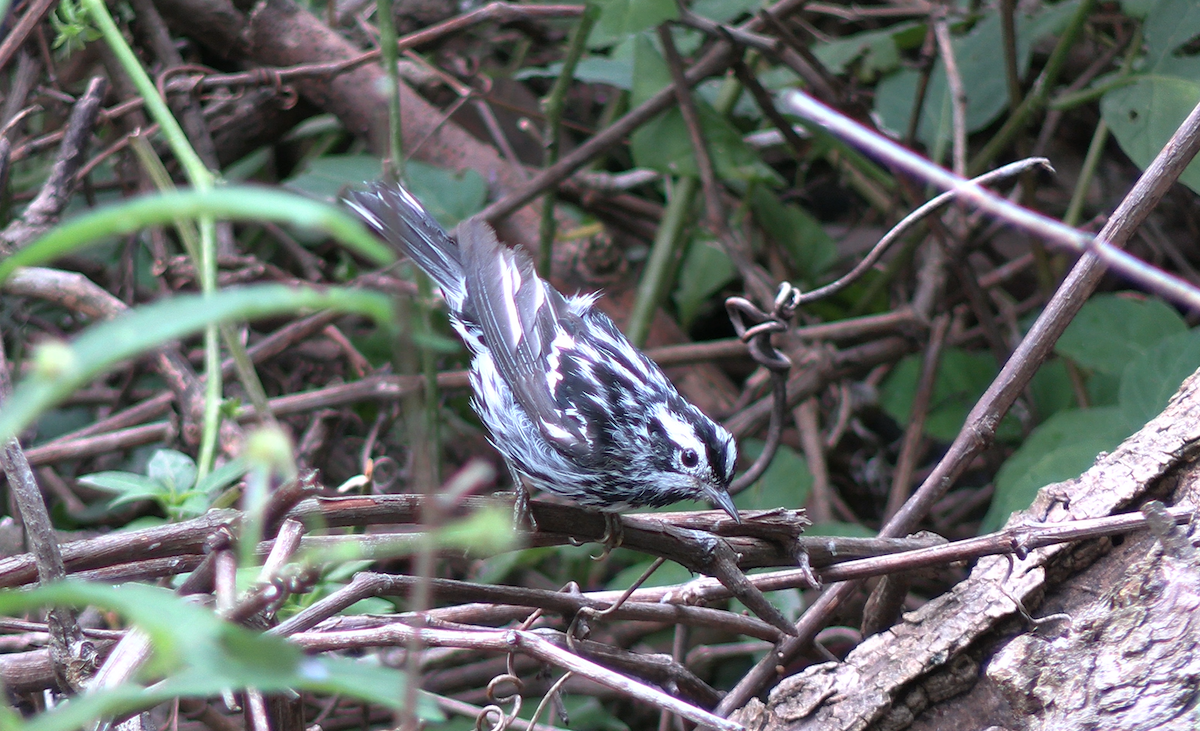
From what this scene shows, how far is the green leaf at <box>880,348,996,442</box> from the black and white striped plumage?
1433 millimetres

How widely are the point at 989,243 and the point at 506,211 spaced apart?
2269 mm

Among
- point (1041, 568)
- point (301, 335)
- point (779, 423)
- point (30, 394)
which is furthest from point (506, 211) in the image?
point (30, 394)

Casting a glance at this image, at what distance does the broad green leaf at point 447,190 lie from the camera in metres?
3.91

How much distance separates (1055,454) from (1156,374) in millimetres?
369

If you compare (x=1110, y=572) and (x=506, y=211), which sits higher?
(x=506, y=211)

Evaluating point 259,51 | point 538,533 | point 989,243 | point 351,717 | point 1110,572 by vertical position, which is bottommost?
point 351,717

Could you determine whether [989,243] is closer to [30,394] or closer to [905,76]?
[905,76]

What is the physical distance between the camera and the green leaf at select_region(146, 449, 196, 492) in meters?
2.40

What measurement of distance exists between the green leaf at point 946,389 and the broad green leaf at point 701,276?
0.86m

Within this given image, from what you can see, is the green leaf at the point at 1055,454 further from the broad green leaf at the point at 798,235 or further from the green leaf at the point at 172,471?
the green leaf at the point at 172,471

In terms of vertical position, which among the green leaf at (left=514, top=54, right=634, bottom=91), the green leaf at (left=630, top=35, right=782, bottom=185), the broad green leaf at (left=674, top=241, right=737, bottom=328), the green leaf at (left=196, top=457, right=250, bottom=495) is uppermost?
the green leaf at (left=514, top=54, right=634, bottom=91)

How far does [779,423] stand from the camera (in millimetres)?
2789

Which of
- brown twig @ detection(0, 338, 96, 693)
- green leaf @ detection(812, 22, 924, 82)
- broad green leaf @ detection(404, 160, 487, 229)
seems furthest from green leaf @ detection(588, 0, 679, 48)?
brown twig @ detection(0, 338, 96, 693)

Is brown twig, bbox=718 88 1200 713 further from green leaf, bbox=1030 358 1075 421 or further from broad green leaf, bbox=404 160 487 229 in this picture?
broad green leaf, bbox=404 160 487 229
